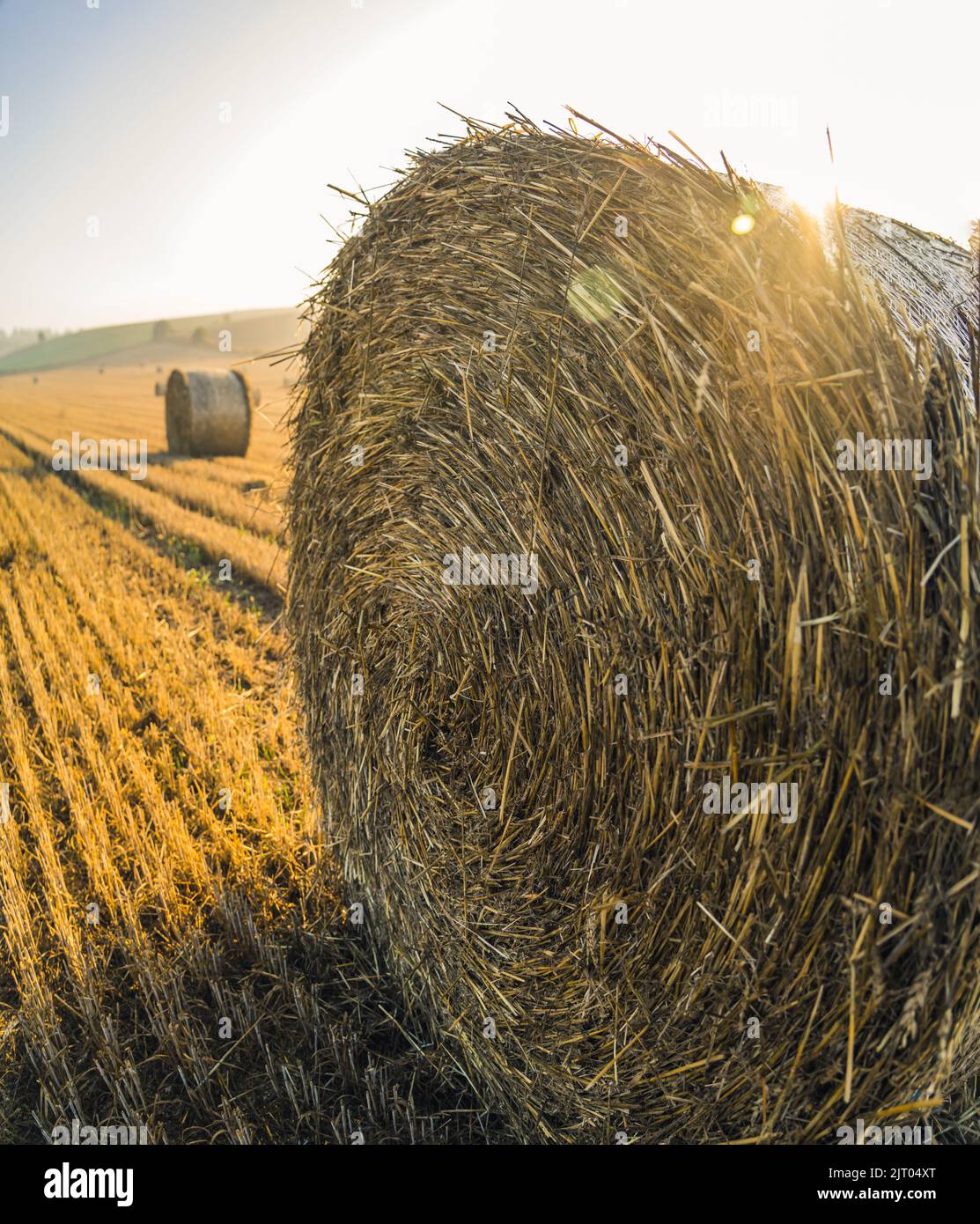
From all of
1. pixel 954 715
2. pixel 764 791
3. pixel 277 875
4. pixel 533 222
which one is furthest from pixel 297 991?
pixel 533 222

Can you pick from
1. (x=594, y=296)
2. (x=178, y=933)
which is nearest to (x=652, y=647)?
(x=594, y=296)

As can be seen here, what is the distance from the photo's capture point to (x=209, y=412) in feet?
47.1

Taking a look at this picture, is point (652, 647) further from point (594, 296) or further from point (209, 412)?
point (209, 412)

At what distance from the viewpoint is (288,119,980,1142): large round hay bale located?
1618 mm

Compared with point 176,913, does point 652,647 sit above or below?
above

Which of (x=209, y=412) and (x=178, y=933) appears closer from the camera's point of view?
(x=178, y=933)

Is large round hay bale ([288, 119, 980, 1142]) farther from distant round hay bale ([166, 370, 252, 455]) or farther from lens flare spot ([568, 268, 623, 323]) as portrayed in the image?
distant round hay bale ([166, 370, 252, 455])

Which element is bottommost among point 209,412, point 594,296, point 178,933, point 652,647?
point 178,933

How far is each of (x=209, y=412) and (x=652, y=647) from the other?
45.5ft

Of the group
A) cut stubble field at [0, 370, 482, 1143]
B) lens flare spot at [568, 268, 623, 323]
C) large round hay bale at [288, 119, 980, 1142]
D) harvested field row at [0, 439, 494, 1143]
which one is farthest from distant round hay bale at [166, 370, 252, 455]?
lens flare spot at [568, 268, 623, 323]

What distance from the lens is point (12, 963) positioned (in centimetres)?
311
